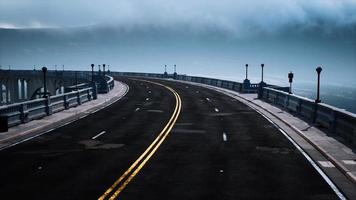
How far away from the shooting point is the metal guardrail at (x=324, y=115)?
18.0m

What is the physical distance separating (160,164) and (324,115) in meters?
12.0

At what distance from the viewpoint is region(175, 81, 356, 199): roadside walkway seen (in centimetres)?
1244

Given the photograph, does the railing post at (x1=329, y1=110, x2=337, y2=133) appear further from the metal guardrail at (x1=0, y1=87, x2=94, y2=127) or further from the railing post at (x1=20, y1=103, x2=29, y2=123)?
the railing post at (x1=20, y1=103, x2=29, y2=123)

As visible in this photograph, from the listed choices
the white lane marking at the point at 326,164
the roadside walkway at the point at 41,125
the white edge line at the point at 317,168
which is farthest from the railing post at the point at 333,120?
the roadside walkway at the point at 41,125

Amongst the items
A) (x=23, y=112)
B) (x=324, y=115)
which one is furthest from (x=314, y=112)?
(x=23, y=112)

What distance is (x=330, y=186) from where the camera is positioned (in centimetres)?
1185

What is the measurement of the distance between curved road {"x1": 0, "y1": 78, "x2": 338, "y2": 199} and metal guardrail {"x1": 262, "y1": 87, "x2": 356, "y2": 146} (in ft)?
9.04

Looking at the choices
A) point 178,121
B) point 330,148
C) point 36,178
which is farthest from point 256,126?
point 36,178

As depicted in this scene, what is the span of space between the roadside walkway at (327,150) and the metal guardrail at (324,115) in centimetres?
47

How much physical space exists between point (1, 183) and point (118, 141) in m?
7.53

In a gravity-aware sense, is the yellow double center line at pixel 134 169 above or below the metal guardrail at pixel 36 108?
below

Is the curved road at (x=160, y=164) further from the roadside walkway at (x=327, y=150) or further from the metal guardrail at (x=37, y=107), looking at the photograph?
the metal guardrail at (x=37, y=107)

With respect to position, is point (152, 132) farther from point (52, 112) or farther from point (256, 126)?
point (52, 112)

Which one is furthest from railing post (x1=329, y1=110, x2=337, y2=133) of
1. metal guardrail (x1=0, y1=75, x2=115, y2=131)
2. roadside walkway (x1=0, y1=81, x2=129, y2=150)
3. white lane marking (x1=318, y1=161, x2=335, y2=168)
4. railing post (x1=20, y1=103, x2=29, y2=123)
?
railing post (x1=20, y1=103, x2=29, y2=123)
